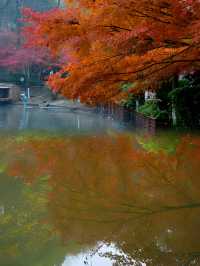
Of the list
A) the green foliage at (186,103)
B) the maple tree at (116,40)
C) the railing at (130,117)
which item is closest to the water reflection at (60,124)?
the railing at (130,117)

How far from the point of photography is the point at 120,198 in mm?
6145

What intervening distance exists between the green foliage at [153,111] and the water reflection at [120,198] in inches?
178

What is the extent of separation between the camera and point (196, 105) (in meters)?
15.6

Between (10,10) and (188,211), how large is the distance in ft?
141

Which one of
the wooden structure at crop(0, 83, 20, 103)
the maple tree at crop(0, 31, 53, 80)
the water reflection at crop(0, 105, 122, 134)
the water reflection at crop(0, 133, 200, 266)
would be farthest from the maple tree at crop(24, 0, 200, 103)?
the wooden structure at crop(0, 83, 20, 103)

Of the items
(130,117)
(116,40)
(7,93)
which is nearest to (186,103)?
(130,117)

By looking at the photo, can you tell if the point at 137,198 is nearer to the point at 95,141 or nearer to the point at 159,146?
A: the point at 159,146

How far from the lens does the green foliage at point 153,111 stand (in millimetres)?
16031

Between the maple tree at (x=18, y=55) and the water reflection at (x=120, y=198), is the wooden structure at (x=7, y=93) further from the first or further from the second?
the water reflection at (x=120, y=198)

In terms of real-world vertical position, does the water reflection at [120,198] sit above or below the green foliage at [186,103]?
below

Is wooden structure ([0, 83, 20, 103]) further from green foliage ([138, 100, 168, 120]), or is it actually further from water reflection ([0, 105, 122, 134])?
green foliage ([138, 100, 168, 120])

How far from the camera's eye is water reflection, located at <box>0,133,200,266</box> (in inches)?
175

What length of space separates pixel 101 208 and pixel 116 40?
15.0ft

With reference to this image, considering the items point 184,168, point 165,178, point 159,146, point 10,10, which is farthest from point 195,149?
→ point 10,10
